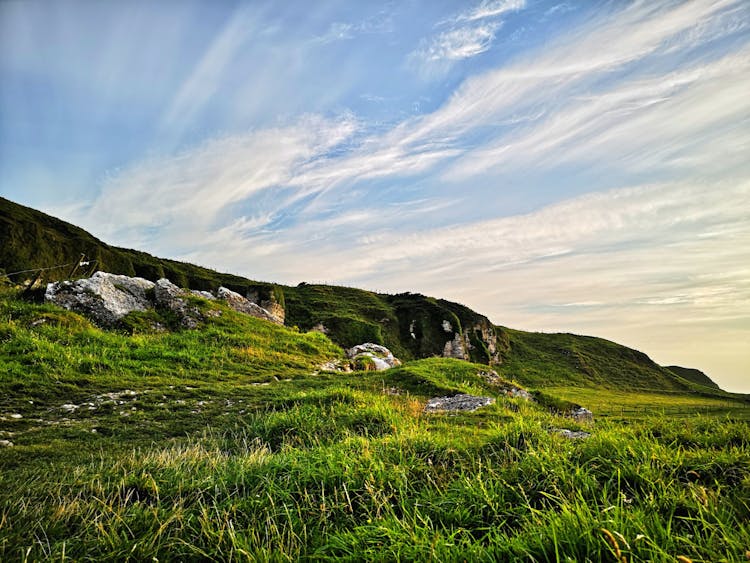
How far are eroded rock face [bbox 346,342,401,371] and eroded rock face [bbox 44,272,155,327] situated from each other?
47.1ft

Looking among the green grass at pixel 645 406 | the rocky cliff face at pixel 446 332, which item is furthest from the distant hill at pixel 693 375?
the rocky cliff face at pixel 446 332

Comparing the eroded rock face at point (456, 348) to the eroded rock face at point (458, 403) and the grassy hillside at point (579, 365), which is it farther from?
the eroded rock face at point (458, 403)

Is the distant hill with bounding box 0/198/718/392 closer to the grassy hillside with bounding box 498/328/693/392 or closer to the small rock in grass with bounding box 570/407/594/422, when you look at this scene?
the grassy hillside with bounding box 498/328/693/392

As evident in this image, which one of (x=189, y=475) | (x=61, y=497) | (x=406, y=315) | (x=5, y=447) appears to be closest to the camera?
(x=61, y=497)

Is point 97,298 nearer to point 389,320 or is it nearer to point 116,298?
point 116,298

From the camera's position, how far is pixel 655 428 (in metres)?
7.04

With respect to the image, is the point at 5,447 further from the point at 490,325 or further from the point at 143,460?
the point at 490,325

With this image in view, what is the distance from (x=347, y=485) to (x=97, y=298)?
73.2ft

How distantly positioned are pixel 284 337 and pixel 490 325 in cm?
5956

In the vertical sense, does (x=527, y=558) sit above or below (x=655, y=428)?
below

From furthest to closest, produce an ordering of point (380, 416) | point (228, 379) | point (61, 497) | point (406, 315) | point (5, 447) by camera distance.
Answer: point (406, 315) → point (228, 379) → point (380, 416) → point (5, 447) → point (61, 497)

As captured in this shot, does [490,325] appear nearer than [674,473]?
No

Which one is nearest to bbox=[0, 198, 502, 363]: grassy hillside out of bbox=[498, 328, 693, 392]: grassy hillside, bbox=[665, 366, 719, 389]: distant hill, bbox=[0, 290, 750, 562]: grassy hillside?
bbox=[498, 328, 693, 392]: grassy hillside

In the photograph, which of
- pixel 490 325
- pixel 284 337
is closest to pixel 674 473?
pixel 284 337
